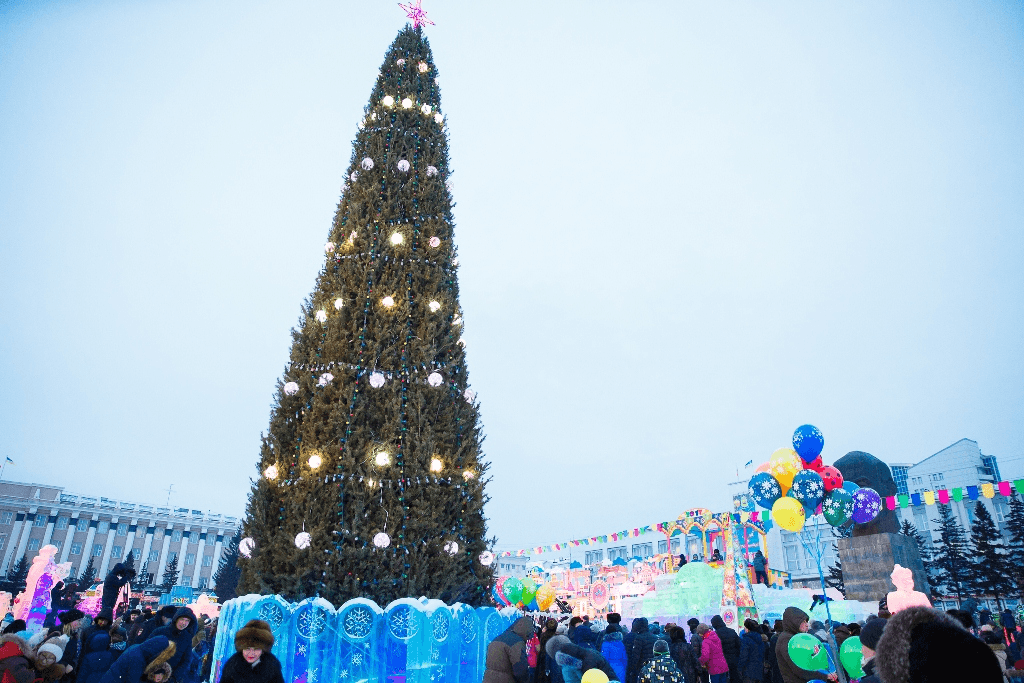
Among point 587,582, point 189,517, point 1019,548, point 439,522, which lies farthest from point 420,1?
point 189,517

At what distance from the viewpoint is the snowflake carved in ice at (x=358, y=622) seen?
21.6 ft

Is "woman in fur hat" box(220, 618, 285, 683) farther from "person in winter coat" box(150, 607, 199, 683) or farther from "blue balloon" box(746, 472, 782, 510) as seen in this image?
"blue balloon" box(746, 472, 782, 510)

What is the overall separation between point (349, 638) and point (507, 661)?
1815 millimetres

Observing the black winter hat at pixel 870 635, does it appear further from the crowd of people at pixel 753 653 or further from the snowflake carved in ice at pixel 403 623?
the snowflake carved in ice at pixel 403 623

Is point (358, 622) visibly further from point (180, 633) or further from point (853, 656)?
point (853, 656)

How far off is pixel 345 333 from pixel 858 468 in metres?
19.6

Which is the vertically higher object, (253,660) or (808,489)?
(808,489)

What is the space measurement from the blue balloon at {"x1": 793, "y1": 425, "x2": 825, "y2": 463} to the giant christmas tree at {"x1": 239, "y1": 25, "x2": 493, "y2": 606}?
5.24 metres

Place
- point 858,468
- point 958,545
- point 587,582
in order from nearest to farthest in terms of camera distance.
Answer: point 858,468 → point 587,582 → point 958,545

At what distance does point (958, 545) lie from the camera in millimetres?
36812

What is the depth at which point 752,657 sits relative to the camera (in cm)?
848

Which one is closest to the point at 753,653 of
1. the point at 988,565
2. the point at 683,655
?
the point at 683,655

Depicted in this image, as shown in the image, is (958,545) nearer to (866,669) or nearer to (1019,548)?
(1019,548)

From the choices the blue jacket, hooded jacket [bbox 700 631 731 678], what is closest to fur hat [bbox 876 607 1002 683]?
the blue jacket
